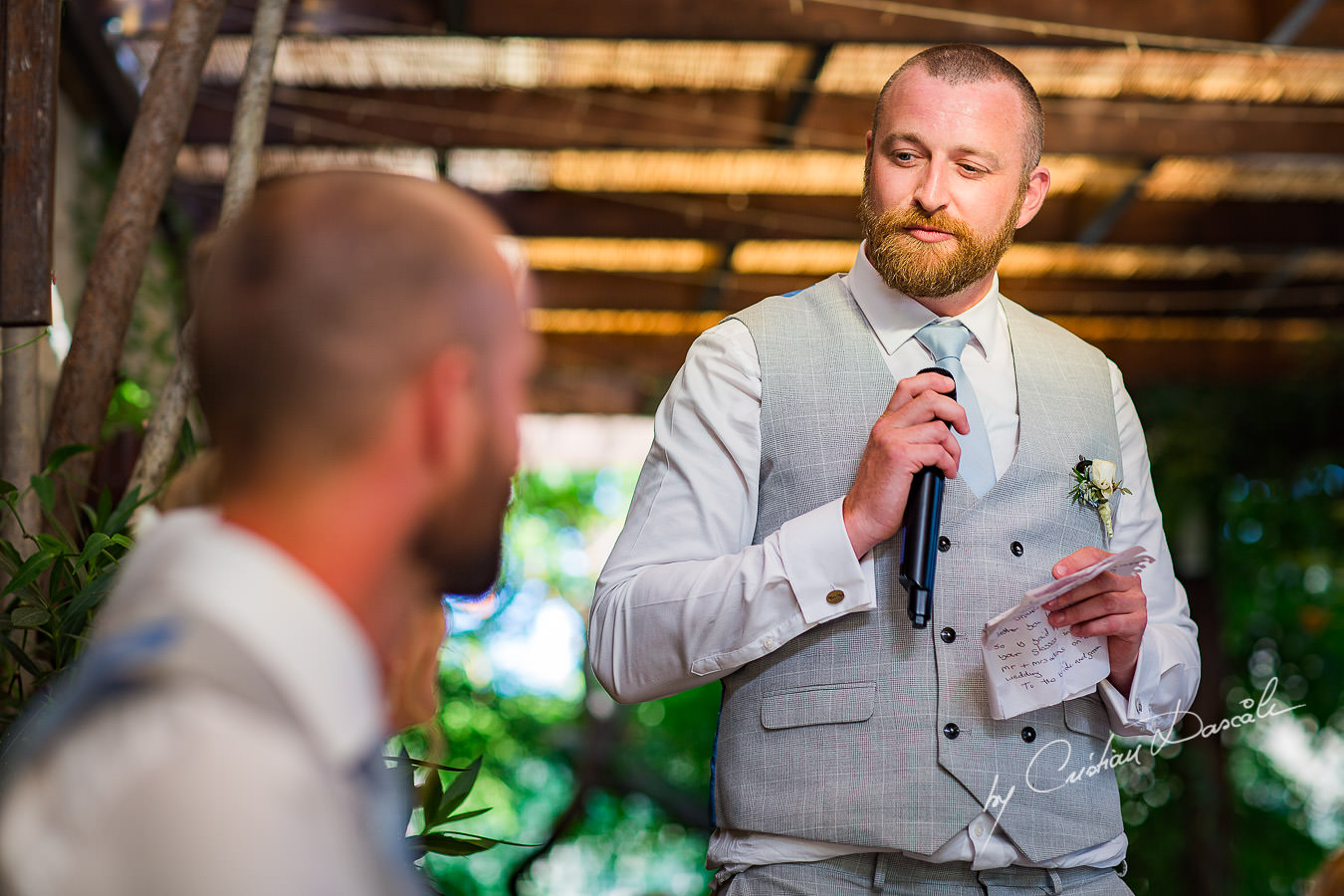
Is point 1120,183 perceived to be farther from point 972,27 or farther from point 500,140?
point 500,140

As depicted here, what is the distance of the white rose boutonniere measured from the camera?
70.7 inches

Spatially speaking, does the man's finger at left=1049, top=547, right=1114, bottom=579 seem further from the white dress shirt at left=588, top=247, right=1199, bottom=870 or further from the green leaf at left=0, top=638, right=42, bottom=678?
the green leaf at left=0, top=638, right=42, bottom=678

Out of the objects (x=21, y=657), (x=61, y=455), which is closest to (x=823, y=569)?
(x=21, y=657)

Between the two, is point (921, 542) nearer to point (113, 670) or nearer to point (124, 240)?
point (113, 670)

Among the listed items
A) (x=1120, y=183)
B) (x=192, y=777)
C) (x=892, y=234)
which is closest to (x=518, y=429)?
(x=192, y=777)

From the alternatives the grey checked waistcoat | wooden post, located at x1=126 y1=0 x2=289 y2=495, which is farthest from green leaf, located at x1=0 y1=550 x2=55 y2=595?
the grey checked waistcoat

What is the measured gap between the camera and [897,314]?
1878 millimetres

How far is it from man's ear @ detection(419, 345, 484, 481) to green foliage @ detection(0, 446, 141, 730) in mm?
1117

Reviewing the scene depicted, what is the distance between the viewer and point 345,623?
78 centimetres

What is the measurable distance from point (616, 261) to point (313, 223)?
474 cm

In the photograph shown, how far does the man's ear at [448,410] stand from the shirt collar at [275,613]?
11 cm

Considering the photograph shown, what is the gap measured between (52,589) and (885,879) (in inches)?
46.6

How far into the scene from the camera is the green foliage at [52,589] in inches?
68.7

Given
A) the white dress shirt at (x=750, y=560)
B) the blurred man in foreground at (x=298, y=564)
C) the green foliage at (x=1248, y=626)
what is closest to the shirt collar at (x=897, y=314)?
the white dress shirt at (x=750, y=560)
